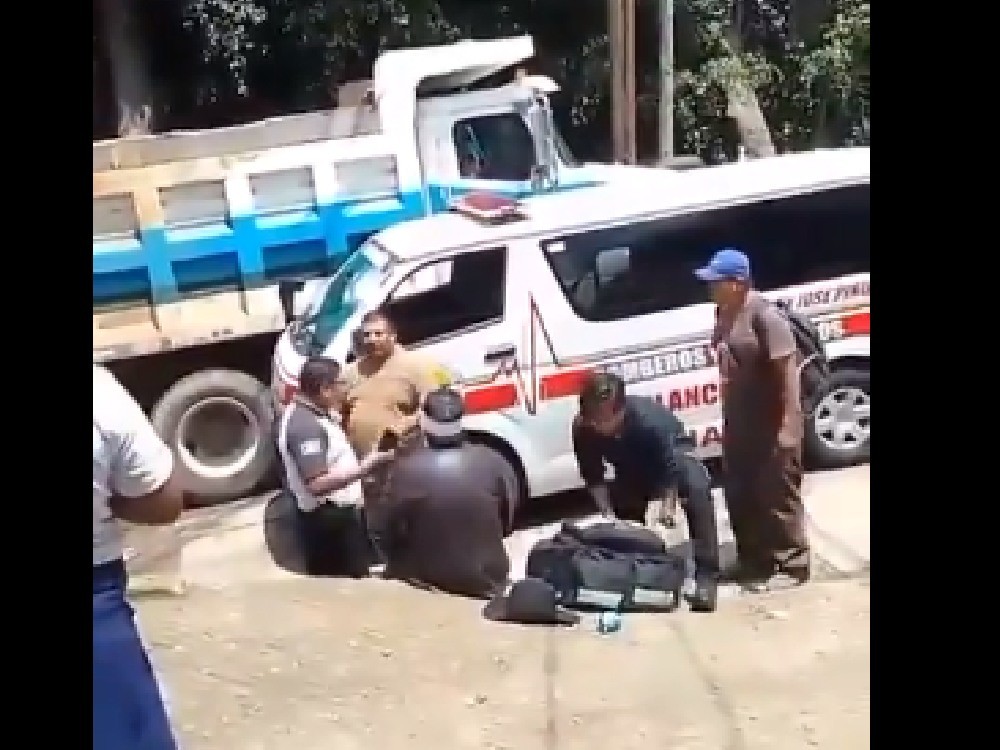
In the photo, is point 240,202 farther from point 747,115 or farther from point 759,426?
point 759,426

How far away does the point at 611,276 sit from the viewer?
12.0 feet

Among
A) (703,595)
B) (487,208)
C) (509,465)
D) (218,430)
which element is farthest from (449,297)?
(703,595)

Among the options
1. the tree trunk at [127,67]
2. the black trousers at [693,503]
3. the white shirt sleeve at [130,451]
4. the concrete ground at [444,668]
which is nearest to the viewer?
the white shirt sleeve at [130,451]

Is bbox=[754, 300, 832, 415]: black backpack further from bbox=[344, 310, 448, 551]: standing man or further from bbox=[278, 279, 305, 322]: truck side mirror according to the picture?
bbox=[278, 279, 305, 322]: truck side mirror

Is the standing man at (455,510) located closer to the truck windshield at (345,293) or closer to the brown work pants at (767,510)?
the truck windshield at (345,293)

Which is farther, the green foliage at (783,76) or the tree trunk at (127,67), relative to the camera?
the green foliage at (783,76)

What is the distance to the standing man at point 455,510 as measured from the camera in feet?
12.1

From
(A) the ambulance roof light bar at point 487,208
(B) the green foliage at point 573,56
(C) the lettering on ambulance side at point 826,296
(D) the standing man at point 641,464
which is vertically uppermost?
(B) the green foliage at point 573,56

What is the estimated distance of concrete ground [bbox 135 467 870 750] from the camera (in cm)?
362

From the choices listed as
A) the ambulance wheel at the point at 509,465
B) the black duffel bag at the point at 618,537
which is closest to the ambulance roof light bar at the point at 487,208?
the ambulance wheel at the point at 509,465

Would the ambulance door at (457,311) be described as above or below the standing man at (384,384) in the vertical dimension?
above

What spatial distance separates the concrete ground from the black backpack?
0.24 m

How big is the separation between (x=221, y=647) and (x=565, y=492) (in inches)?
38.2
